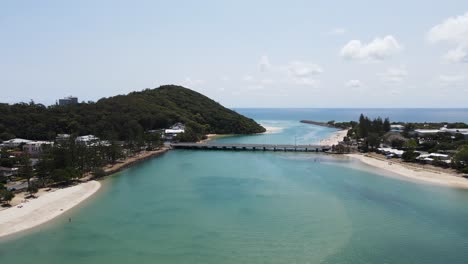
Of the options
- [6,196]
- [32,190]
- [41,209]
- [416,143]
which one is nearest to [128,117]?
[32,190]

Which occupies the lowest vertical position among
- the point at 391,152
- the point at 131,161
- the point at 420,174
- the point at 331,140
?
the point at 420,174

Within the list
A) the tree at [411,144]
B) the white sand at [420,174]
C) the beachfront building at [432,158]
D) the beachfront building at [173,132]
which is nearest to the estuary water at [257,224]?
the white sand at [420,174]

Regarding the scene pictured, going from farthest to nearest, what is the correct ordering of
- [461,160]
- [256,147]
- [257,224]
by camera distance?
[256,147] < [461,160] < [257,224]

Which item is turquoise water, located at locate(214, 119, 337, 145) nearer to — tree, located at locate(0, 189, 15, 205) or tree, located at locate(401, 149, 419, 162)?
tree, located at locate(401, 149, 419, 162)

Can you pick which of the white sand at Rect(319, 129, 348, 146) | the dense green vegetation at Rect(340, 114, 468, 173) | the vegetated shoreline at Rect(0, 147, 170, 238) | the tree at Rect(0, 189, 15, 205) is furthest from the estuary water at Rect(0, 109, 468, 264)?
the white sand at Rect(319, 129, 348, 146)

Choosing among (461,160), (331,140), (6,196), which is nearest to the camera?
(6,196)

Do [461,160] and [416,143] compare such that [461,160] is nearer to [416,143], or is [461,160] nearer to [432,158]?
[432,158]
